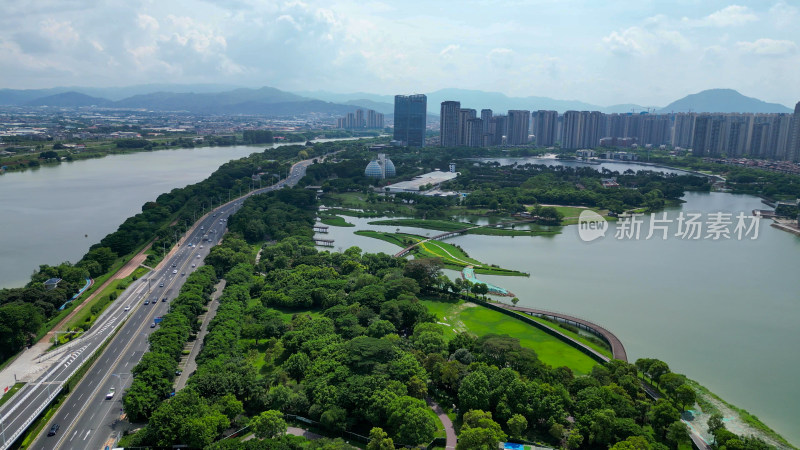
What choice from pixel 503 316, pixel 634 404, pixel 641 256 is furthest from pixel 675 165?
pixel 634 404

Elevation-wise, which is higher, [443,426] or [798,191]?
[798,191]

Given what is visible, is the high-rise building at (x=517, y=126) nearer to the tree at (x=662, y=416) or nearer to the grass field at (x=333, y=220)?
the grass field at (x=333, y=220)

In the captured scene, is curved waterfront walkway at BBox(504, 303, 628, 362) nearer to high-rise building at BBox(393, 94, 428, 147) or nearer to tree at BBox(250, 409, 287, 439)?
tree at BBox(250, 409, 287, 439)

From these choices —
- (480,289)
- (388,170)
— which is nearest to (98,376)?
(480,289)

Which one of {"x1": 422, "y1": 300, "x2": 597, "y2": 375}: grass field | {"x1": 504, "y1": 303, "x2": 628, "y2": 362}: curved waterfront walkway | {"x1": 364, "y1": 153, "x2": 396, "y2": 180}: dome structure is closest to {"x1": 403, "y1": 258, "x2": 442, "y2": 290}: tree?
{"x1": 422, "y1": 300, "x2": 597, "y2": 375}: grass field

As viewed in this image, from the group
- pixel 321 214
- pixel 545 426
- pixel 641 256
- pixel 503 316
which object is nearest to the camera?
pixel 545 426

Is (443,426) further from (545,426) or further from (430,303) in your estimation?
(430,303)
